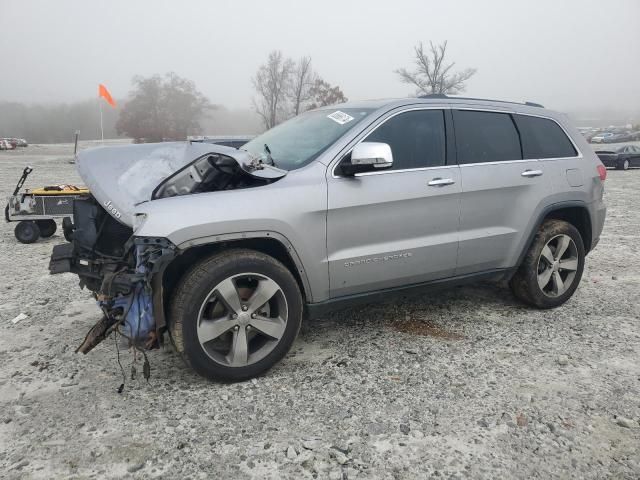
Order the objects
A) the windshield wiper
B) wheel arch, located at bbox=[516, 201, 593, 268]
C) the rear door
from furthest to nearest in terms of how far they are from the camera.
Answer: wheel arch, located at bbox=[516, 201, 593, 268]
the rear door
the windshield wiper

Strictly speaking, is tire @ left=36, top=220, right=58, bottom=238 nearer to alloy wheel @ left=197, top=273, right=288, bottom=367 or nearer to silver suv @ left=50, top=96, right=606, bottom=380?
silver suv @ left=50, top=96, right=606, bottom=380

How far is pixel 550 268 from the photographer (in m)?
4.29

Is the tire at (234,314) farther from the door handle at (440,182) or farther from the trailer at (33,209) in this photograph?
the trailer at (33,209)

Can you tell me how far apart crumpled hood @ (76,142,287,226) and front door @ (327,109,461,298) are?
0.54 m

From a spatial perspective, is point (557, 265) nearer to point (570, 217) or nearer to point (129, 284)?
point (570, 217)

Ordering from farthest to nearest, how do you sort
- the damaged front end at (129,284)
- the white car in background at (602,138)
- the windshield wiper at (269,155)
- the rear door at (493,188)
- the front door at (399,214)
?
the white car in background at (602,138), the rear door at (493,188), the windshield wiper at (269,155), the front door at (399,214), the damaged front end at (129,284)

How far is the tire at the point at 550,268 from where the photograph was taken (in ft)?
13.8

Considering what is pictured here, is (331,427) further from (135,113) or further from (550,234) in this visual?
(135,113)

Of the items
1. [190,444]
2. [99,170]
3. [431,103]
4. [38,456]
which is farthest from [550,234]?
[38,456]

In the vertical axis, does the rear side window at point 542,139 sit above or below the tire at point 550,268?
above

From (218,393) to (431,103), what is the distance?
262 centimetres

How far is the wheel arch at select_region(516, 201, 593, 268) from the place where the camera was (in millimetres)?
4152

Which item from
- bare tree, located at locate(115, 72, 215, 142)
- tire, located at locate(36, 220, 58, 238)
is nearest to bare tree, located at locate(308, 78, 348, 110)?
bare tree, located at locate(115, 72, 215, 142)

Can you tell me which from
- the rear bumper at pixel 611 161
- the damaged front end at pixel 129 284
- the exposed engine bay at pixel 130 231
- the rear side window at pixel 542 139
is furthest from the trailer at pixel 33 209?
the rear bumper at pixel 611 161
